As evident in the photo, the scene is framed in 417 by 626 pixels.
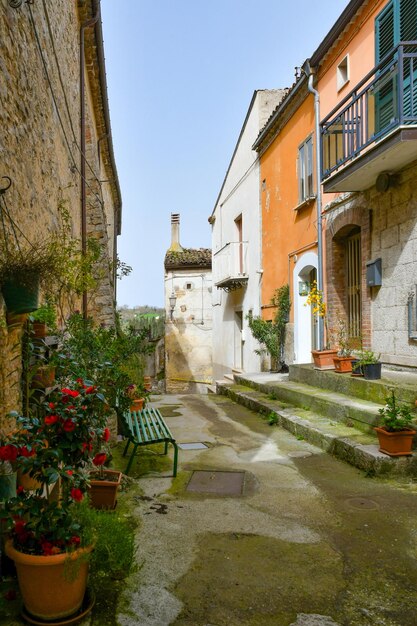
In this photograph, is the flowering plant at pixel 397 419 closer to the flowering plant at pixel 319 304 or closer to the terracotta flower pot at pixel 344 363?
the terracotta flower pot at pixel 344 363

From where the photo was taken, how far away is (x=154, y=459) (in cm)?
562

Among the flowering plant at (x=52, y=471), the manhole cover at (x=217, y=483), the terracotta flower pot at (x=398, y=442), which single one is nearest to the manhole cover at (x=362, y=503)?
the terracotta flower pot at (x=398, y=442)

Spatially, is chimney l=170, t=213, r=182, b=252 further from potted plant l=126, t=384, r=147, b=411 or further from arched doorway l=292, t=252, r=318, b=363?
potted plant l=126, t=384, r=147, b=411

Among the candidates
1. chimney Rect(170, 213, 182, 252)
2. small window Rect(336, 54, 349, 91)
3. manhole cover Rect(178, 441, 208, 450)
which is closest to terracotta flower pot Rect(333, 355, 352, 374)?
manhole cover Rect(178, 441, 208, 450)

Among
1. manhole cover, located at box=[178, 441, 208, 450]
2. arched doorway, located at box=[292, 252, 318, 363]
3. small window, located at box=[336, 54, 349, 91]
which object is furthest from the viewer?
arched doorway, located at box=[292, 252, 318, 363]

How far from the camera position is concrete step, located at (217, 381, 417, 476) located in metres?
4.83

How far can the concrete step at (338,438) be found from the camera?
483 centimetres

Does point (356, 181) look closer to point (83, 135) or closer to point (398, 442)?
point (83, 135)

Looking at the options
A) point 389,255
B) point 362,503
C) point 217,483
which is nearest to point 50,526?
point 217,483

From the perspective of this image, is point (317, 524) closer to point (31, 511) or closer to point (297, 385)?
point (31, 511)

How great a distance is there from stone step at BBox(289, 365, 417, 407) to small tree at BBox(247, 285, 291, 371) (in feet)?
10.0

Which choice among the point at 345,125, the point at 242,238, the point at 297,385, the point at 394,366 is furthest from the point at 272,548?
the point at 242,238

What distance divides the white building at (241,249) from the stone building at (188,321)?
2.69 metres

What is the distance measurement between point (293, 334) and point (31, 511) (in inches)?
376
